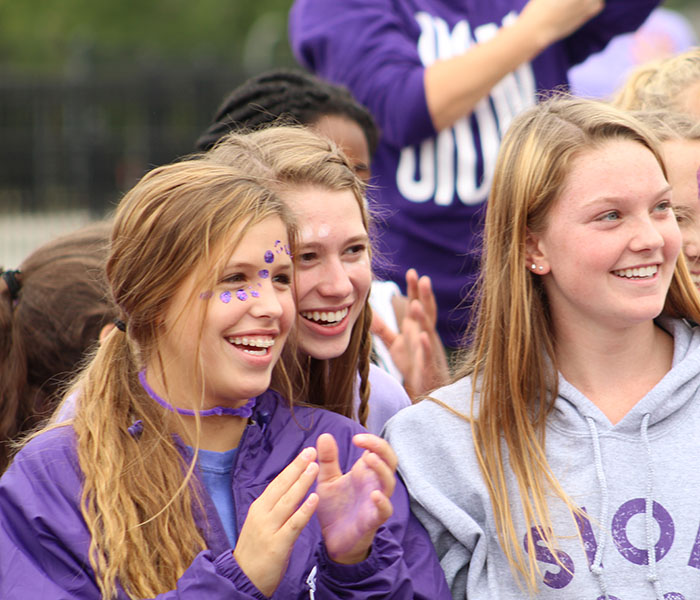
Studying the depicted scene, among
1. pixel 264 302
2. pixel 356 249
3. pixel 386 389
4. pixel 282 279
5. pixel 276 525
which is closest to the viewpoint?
pixel 276 525

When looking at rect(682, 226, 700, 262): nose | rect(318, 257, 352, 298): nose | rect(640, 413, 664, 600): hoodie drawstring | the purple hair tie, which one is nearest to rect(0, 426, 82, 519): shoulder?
the purple hair tie

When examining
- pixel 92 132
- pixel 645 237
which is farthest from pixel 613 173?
pixel 92 132

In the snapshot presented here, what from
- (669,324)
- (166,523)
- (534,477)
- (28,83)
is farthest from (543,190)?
(28,83)

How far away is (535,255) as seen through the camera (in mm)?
2803

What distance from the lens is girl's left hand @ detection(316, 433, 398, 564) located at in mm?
2309

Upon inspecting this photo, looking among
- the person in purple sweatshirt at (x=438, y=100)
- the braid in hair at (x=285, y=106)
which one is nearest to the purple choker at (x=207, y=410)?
the braid in hair at (x=285, y=106)

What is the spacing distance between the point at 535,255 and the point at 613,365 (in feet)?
1.11

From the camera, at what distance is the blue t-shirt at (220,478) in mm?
2539

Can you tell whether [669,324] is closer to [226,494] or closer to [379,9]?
[226,494]

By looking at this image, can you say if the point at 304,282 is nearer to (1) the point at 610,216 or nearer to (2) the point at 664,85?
(1) the point at 610,216

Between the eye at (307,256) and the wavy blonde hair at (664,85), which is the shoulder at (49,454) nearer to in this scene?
the eye at (307,256)

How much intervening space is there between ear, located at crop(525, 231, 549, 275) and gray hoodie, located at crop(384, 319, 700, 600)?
0.95ft

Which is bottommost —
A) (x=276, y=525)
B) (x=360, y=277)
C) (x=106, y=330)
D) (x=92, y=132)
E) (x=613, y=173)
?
(x=276, y=525)

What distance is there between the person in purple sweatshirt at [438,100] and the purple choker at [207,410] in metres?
1.53
